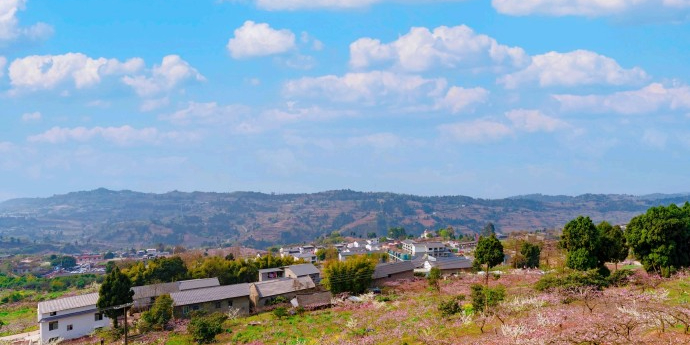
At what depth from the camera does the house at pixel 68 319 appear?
39.0 m

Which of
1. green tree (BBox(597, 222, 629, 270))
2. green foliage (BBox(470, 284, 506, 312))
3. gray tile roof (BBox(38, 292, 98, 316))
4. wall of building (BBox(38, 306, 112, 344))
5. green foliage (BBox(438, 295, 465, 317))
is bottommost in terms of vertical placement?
wall of building (BBox(38, 306, 112, 344))

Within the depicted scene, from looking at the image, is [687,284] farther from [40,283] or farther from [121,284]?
[40,283]

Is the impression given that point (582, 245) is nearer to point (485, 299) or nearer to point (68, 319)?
point (485, 299)

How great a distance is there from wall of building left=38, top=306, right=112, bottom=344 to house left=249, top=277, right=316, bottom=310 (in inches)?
507

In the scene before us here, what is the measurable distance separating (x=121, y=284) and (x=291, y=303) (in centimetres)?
1473

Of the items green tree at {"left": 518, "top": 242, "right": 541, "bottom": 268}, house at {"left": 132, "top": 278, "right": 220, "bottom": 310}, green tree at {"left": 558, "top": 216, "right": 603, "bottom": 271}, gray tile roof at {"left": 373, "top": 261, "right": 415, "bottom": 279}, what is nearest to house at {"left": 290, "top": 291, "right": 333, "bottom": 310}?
gray tile roof at {"left": 373, "top": 261, "right": 415, "bottom": 279}

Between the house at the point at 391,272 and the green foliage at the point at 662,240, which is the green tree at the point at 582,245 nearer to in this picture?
the green foliage at the point at 662,240

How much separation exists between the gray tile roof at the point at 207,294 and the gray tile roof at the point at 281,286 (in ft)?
5.05

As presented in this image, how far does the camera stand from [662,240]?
3628 centimetres

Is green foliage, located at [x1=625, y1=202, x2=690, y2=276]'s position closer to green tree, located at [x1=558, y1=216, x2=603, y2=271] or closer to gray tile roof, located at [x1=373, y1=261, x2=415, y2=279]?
green tree, located at [x1=558, y1=216, x2=603, y2=271]

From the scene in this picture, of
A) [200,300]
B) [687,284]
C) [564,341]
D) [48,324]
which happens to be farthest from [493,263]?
[48,324]

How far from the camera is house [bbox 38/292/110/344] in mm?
39000

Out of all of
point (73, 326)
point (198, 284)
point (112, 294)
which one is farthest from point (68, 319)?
point (198, 284)

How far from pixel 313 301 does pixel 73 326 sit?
19385 mm
